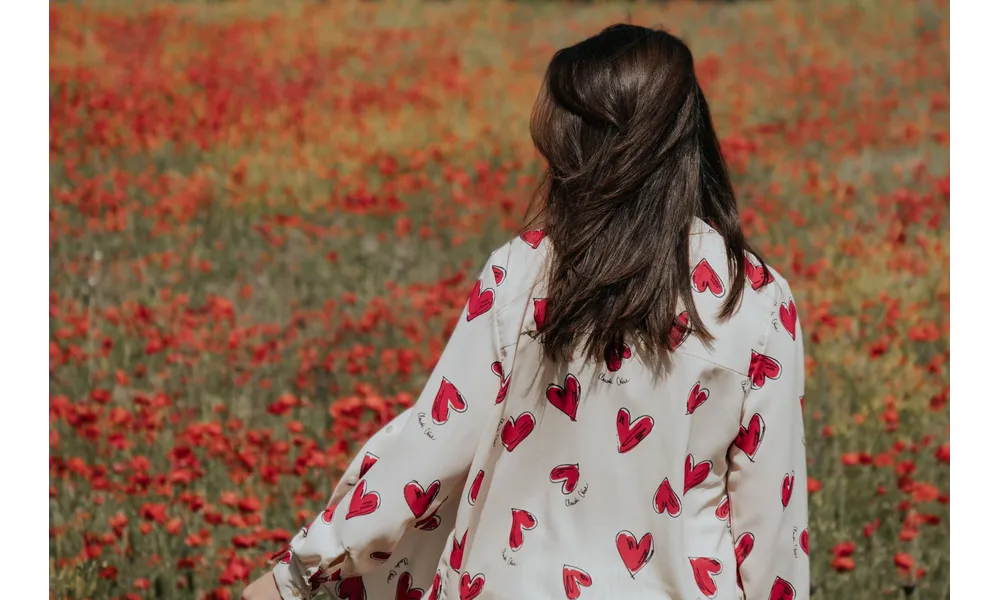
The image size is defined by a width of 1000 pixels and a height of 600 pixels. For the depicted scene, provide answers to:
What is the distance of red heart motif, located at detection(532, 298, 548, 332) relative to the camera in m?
2.20

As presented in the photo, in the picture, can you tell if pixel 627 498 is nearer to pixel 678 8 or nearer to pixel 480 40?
pixel 480 40

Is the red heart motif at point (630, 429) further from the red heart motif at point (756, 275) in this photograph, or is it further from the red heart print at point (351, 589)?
the red heart print at point (351, 589)

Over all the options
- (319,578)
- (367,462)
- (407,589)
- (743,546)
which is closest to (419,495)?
(367,462)

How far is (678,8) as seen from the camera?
43.4ft

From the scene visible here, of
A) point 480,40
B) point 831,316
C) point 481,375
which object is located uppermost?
point 480,40

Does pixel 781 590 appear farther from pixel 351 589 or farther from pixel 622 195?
pixel 351 589

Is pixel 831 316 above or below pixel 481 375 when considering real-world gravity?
below

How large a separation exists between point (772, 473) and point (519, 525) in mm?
499

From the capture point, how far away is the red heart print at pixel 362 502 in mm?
2273

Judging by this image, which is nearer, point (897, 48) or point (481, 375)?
point (481, 375)

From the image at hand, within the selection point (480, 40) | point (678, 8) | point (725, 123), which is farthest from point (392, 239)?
point (678, 8)

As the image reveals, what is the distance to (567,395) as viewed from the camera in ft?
7.22

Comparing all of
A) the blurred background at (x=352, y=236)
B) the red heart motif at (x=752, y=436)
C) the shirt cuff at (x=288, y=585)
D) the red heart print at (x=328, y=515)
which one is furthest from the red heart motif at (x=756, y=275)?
the blurred background at (x=352, y=236)

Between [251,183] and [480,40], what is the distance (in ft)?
14.8
